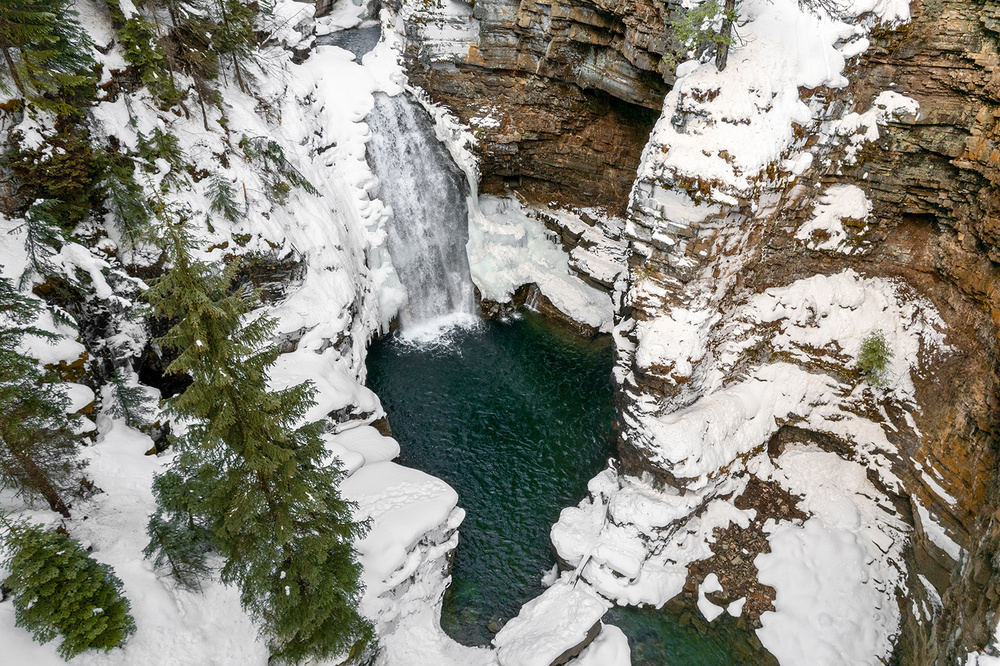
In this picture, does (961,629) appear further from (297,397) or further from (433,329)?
(433,329)

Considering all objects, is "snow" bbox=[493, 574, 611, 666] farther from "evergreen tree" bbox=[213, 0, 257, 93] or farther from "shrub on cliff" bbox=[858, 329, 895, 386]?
"evergreen tree" bbox=[213, 0, 257, 93]

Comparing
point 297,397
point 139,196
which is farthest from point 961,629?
point 139,196

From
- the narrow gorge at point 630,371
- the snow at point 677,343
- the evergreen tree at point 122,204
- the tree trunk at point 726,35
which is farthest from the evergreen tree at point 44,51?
the snow at point 677,343

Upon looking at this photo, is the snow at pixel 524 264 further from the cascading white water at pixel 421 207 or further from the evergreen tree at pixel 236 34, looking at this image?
the evergreen tree at pixel 236 34

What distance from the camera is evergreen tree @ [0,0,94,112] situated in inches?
500

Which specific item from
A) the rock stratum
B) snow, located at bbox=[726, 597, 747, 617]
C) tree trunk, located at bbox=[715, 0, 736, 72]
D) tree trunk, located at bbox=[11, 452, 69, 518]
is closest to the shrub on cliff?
the rock stratum

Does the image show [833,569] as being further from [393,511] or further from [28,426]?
[28,426]

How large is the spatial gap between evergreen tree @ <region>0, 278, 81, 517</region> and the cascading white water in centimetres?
1425

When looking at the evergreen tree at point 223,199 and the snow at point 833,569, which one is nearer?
the snow at point 833,569

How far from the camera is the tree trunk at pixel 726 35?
13781mm

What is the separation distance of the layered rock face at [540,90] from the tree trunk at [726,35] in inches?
224

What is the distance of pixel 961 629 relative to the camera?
10.6 meters

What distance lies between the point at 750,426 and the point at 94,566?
16.2 m

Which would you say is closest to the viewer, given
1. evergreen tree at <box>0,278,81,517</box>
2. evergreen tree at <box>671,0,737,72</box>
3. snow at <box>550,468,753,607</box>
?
evergreen tree at <box>0,278,81,517</box>
